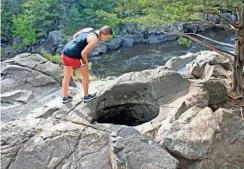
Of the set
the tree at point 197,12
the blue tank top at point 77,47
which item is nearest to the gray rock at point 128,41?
the tree at point 197,12

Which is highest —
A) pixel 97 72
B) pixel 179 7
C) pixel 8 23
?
pixel 179 7

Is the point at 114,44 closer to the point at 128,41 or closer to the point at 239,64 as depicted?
the point at 128,41

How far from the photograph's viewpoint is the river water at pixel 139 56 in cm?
1635

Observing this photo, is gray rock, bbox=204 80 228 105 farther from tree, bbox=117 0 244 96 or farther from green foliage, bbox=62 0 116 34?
green foliage, bbox=62 0 116 34

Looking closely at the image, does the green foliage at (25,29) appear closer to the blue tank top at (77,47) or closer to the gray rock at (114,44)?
the gray rock at (114,44)

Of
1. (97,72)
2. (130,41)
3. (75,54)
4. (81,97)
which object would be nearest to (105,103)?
(81,97)

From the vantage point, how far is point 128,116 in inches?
211

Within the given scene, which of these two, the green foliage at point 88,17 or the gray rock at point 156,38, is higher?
the green foliage at point 88,17

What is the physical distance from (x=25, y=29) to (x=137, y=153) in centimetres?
1885

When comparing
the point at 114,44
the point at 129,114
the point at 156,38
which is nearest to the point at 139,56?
the point at 114,44

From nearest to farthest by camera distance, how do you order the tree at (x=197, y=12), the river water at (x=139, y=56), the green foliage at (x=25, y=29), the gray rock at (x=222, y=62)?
the tree at (x=197, y=12) → the gray rock at (x=222, y=62) → the river water at (x=139, y=56) → the green foliage at (x=25, y=29)

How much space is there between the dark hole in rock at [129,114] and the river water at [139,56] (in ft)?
33.0

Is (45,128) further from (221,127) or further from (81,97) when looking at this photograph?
(221,127)

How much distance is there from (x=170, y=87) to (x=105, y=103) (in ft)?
3.38
